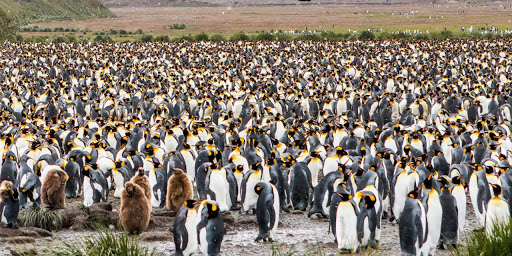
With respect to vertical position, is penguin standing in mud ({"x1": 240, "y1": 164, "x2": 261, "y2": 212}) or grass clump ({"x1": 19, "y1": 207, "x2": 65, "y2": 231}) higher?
penguin standing in mud ({"x1": 240, "y1": 164, "x2": 261, "y2": 212})

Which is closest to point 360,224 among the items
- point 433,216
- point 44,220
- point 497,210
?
point 433,216

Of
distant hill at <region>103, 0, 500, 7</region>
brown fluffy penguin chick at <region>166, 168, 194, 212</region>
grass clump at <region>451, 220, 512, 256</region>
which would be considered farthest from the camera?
distant hill at <region>103, 0, 500, 7</region>

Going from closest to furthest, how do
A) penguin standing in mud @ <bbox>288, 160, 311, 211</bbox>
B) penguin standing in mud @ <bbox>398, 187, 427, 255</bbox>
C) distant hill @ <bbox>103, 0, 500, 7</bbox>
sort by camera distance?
penguin standing in mud @ <bbox>398, 187, 427, 255</bbox>, penguin standing in mud @ <bbox>288, 160, 311, 211</bbox>, distant hill @ <bbox>103, 0, 500, 7</bbox>

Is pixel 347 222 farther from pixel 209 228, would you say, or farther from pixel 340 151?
pixel 340 151

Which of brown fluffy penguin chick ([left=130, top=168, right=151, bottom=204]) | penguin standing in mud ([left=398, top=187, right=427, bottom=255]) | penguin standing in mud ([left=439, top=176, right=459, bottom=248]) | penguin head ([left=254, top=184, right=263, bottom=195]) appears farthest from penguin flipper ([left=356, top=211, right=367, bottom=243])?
brown fluffy penguin chick ([left=130, top=168, right=151, bottom=204])

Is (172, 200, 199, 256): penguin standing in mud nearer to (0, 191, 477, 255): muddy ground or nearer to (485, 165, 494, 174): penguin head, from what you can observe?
(0, 191, 477, 255): muddy ground

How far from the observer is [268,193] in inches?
316

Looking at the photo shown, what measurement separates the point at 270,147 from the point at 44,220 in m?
5.16

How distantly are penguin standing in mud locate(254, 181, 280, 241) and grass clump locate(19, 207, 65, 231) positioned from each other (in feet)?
9.31

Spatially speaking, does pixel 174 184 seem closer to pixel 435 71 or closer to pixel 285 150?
pixel 285 150

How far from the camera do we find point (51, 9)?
90.2m

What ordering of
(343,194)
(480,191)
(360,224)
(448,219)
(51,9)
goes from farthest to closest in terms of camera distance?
(51,9)
(480,191)
(448,219)
(343,194)
(360,224)

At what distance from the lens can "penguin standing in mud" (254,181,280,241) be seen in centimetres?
795

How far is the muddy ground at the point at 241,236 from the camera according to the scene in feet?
24.9
